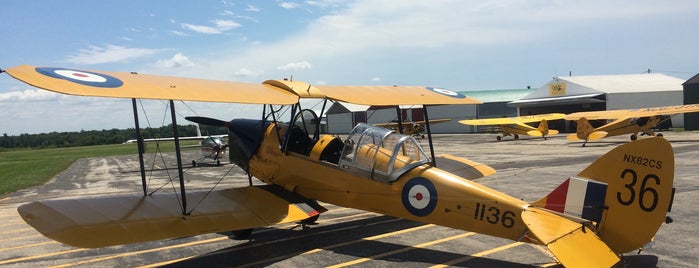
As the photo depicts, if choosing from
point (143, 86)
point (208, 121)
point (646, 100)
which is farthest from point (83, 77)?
point (646, 100)

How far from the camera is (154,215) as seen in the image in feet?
20.7

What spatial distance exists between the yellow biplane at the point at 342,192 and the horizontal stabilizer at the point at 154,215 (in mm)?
16

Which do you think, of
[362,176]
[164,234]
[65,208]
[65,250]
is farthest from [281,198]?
[65,250]

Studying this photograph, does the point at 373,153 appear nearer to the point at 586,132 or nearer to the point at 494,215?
the point at 494,215

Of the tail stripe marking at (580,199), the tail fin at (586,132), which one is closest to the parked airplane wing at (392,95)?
the tail stripe marking at (580,199)

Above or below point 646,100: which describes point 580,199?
below

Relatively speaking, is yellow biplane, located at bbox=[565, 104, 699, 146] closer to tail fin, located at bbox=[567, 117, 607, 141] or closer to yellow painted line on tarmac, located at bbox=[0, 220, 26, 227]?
tail fin, located at bbox=[567, 117, 607, 141]

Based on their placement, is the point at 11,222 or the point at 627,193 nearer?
the point at 627,193

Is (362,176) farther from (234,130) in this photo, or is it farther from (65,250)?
(65,250)

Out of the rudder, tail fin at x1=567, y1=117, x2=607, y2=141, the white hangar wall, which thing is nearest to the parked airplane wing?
the rudder

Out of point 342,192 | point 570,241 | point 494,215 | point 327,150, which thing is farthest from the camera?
point 327,150

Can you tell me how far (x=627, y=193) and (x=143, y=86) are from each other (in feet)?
19.2

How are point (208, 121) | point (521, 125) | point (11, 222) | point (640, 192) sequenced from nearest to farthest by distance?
point (640, 192), point (208, 121), point (11, 222), point (521, 125)

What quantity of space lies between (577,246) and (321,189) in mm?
3958
